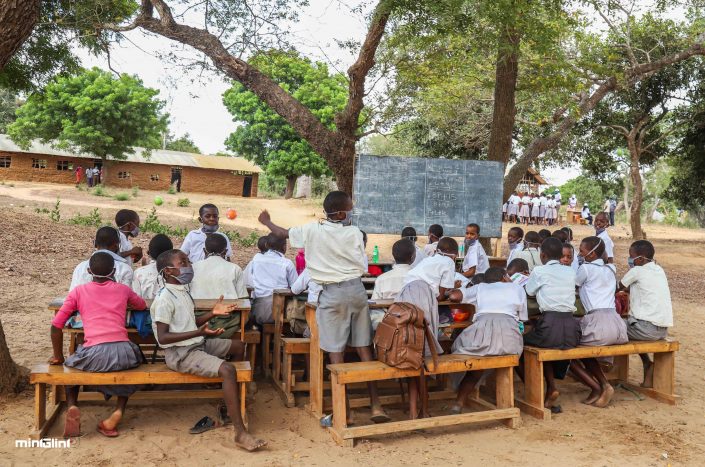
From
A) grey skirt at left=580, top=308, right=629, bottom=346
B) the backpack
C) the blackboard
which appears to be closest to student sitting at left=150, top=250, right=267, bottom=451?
the backpack

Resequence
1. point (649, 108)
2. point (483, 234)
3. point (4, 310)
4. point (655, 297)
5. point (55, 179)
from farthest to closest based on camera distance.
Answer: point (55, 179)
point (649, 108)
point (483, 234)
point (4, 310)
point (655, 297)

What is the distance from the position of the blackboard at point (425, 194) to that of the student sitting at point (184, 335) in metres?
5.24

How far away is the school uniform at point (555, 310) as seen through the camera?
538 centimetres

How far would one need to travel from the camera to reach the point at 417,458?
4.33m

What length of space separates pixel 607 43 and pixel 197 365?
15136 millimetres

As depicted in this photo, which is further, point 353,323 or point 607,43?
point 607,43

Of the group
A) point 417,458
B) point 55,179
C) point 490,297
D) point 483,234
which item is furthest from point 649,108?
point 55,179

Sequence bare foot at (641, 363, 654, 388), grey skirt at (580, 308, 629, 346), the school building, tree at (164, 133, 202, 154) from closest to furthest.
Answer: grey skirt at (580, 308, 629, 346) < bare foot at (641, 363, 654, 388) < the school building < tree at (164, 133, 202, 154)

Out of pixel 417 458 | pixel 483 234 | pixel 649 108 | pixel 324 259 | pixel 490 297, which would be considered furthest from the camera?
pixel 649 108

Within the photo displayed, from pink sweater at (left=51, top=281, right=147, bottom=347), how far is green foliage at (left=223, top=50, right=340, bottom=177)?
26.4 meters

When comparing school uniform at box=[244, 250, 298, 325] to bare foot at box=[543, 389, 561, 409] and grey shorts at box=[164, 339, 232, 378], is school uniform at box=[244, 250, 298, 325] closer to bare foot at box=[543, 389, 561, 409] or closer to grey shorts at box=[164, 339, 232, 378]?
grey shorts at box=[164, 339, 232, 378]

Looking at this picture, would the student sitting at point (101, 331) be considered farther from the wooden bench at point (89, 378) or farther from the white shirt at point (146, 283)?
the white shirt at point (146, 283)

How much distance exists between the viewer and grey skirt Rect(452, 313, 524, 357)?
504 cm

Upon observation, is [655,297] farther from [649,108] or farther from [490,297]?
[649,108]
